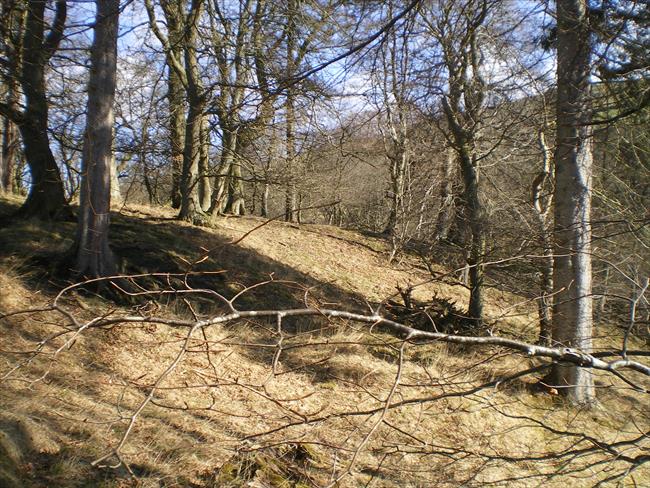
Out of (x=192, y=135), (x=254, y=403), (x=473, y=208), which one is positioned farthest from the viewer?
(x=192, y=135)

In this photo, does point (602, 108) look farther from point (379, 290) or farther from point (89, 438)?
point (379, 290)

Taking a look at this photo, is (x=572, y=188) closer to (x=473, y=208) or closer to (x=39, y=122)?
(x=473, y=208)

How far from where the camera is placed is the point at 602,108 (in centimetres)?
520

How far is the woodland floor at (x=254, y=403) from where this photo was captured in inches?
141

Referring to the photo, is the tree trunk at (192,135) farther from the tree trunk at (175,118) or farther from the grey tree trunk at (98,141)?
the grey tree trunk at (98,141)

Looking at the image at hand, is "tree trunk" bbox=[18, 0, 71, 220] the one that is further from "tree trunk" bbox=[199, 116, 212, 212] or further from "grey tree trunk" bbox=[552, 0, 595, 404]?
"grey tree trunk" bbox=[552, 0, 595, 404]

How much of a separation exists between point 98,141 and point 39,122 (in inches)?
83.9

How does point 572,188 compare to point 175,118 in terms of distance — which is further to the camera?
point 175,118

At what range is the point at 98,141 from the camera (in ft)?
22.5

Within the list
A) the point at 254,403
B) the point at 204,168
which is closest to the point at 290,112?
the point at 204,168

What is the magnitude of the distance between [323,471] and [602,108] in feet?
15.4

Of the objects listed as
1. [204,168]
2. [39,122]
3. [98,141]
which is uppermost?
[39,122]

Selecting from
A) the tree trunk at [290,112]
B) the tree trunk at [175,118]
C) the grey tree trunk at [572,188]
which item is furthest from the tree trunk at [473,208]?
the tree trunk at [175,118]

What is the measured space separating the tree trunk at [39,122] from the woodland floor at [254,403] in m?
0.60
